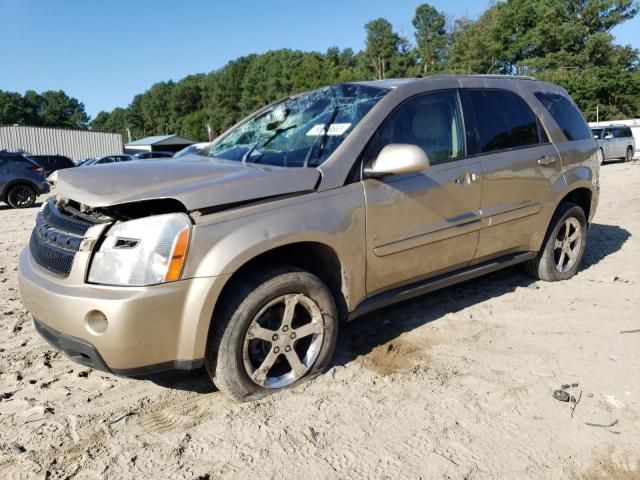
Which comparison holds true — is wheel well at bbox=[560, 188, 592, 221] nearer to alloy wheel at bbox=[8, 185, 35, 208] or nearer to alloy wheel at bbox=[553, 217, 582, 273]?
alloy wheel at bbox=[553, 217, 582, 273]

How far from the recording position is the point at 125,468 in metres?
2.41

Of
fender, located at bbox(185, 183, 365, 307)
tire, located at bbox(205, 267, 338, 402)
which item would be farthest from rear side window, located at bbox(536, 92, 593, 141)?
tire, located at bbox(205, 267, 338, 402)

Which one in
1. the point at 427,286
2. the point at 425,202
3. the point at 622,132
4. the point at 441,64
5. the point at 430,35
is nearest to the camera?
the point at 425,202

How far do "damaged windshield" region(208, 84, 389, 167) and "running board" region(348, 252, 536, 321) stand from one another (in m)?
0.94

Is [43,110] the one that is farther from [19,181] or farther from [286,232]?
[286,232]

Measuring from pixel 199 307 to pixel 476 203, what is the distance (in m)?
2.19

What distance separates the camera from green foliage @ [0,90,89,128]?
110 meters

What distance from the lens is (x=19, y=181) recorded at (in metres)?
13.4

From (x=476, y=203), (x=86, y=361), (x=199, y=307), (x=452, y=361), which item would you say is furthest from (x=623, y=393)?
(x=86, y=361)

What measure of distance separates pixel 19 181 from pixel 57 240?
40.6ft

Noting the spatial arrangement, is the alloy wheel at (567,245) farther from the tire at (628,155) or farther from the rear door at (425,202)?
the tire at (628,155)

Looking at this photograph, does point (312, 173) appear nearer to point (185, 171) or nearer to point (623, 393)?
point (185, 171)

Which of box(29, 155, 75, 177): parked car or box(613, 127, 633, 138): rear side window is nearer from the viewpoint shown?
box(613, 127, 633, 138): rear side window

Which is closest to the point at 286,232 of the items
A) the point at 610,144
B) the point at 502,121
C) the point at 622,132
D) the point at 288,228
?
the point at 288,228
